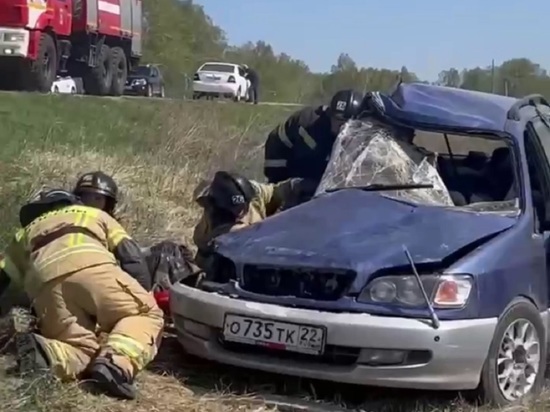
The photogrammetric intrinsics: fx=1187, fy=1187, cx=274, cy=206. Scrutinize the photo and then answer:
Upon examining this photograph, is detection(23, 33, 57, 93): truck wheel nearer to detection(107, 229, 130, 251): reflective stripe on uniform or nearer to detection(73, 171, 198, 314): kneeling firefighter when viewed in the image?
detection(73, 171, 198, 314): kneeling firefighter

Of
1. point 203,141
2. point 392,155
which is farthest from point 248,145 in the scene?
point 392,155

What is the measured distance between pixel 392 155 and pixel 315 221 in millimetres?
864

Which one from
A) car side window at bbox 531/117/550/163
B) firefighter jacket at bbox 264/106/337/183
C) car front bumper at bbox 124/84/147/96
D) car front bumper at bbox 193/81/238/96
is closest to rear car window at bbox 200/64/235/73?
car front bumper at bbox 193/81/238/96

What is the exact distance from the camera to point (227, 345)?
5.77m

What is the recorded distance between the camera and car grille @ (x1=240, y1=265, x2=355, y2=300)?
5516 mm

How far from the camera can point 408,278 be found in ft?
17.9

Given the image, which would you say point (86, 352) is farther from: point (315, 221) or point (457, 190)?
point (457, 190)

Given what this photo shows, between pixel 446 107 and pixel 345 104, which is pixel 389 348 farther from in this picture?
pixel 345 104

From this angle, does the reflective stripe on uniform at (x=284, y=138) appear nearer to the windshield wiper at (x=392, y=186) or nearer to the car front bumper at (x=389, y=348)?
the windshield wiper at (x=392, y=186)

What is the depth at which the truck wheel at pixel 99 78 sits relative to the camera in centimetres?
→ 2541

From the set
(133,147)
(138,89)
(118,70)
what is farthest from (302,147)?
(138,89)

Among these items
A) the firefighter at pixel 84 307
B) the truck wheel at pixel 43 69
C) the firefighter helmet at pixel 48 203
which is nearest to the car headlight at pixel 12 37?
the truck wheel at pixel 43 69

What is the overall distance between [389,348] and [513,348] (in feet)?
2.37

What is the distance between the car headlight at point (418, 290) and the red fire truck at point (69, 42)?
1451 cm
